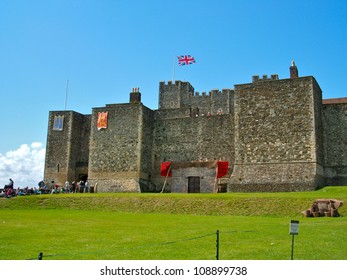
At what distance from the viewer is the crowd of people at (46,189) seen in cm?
3724

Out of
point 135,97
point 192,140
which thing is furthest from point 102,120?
point 192,140

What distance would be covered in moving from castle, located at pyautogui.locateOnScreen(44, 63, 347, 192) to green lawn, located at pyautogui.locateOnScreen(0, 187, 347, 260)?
576cm

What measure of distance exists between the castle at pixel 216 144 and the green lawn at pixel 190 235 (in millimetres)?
5761

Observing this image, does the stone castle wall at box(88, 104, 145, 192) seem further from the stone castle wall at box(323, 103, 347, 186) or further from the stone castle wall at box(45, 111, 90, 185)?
the stone castle wall at box(323, 103, 347, 186)

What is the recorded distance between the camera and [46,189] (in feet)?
134

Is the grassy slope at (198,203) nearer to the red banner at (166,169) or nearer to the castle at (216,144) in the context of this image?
the castle at (216,144)

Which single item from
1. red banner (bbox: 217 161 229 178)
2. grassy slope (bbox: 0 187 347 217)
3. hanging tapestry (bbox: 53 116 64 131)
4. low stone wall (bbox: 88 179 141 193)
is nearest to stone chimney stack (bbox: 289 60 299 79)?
red banner (bbox: 217 161 229 178)

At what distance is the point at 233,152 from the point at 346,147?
29.4ft

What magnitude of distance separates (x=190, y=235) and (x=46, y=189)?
29.5m

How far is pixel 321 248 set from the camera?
11508 mm

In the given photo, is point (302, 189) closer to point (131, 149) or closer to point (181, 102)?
point (131, 149)

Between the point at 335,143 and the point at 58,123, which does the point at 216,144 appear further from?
the point at 58,123

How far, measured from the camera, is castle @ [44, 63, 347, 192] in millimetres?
31047
